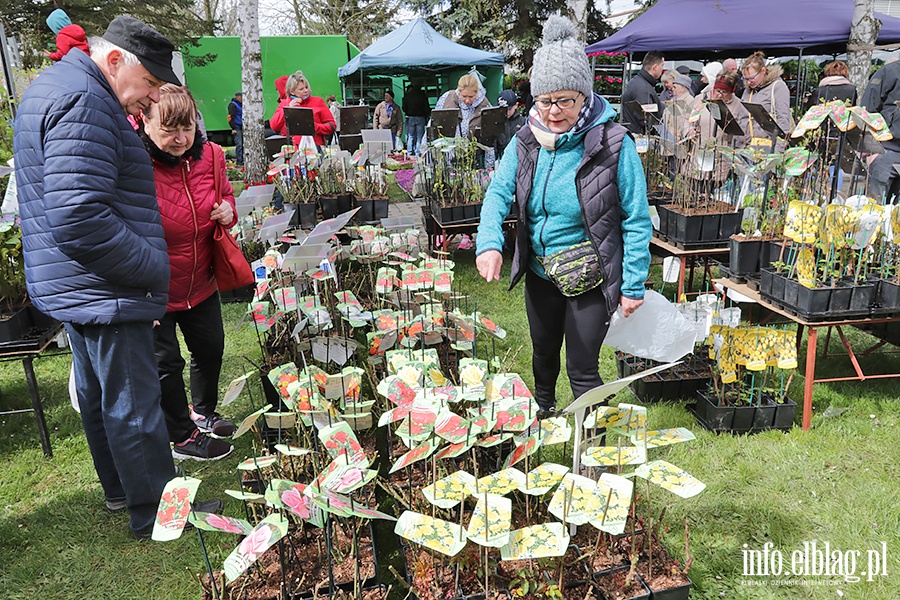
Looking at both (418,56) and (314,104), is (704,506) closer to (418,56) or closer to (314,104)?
(314,104)

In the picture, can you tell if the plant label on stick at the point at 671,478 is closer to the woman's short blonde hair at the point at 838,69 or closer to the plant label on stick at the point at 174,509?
the plant label on stick at the point at 174,509

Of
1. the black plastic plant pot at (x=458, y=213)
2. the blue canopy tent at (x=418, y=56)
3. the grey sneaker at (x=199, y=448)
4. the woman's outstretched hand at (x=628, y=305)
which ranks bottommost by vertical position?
the grey sneaker at (x=199, y=448)

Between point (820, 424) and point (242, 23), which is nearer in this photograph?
point (820, 424)

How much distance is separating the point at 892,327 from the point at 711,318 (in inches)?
41.2

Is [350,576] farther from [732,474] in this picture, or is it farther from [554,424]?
[732,474]

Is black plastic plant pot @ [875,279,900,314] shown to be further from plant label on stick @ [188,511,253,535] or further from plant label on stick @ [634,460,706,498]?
Result: plant label on stick @ [188,511,253,535]

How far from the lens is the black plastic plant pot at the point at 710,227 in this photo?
369 cm

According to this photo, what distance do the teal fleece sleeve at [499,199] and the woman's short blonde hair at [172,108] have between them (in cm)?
108

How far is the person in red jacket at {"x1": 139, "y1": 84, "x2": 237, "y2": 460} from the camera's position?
7.32 ft

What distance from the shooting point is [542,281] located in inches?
86.6

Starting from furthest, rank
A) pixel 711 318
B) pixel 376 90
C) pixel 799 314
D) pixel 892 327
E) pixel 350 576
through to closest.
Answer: pixel 376 90
pixel 892 327
pixel 711 318
pixel 799 314
pixel 350 576

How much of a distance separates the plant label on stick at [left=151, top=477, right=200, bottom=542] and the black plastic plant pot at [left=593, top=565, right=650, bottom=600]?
0.99 metres

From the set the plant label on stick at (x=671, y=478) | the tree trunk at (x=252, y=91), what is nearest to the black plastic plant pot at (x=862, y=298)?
the plant label on stick at (x=671, y=478)

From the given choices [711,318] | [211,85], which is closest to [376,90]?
[211,85]
